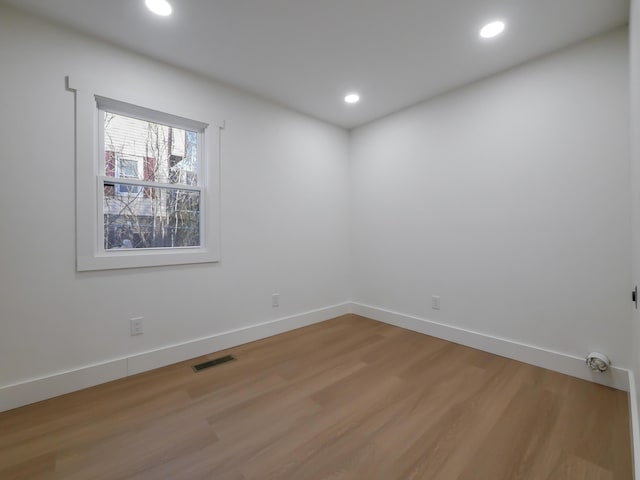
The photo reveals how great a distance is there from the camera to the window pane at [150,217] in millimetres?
2223

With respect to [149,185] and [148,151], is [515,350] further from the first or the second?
[148,151]

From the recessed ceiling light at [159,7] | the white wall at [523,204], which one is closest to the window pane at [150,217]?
the recessed ceiling light at [159,7]

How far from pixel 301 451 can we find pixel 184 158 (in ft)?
8.03

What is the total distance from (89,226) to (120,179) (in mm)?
426

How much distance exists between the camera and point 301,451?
1.44 metres

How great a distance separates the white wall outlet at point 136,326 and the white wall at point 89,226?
46mm

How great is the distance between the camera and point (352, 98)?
3.04 m

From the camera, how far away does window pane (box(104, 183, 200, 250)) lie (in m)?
2.22

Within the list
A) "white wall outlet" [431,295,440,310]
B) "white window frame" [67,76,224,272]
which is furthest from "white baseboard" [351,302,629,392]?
"white window frame" [67,76,224,272]

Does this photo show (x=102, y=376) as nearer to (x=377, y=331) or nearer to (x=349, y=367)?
(x=349, y=367)

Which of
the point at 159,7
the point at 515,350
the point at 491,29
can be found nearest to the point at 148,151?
the point at 159,7

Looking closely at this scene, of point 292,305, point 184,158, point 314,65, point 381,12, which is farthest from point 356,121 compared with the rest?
point 292,305

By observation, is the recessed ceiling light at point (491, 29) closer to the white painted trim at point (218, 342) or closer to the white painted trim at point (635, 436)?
the white painted trim at point (635, 436)

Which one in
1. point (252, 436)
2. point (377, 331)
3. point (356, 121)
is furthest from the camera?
point (356, 121)
